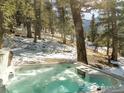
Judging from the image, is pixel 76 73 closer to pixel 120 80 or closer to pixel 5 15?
pixel 120 80

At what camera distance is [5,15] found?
18.5m

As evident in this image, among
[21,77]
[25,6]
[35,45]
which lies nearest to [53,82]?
[21,77]

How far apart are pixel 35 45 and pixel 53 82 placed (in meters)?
19.9

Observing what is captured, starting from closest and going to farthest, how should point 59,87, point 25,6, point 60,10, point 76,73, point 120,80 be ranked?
1. point 120,80
2. point 59,87
3. point 76,73
4. point 25,6
5. point 60,10

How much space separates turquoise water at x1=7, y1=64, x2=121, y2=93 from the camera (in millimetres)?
11195

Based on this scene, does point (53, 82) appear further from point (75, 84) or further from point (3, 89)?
point (3, 89)

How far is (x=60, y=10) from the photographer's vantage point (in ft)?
136

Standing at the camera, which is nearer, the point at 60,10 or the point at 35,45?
the point at 35,45

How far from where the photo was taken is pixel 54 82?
1252cm

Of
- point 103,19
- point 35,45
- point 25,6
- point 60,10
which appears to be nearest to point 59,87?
point 25,6

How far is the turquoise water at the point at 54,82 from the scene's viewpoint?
11.2m

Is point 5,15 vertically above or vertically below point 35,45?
above

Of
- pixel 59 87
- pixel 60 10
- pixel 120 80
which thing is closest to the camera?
pixel 120 80

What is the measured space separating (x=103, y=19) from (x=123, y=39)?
3.63 metres
